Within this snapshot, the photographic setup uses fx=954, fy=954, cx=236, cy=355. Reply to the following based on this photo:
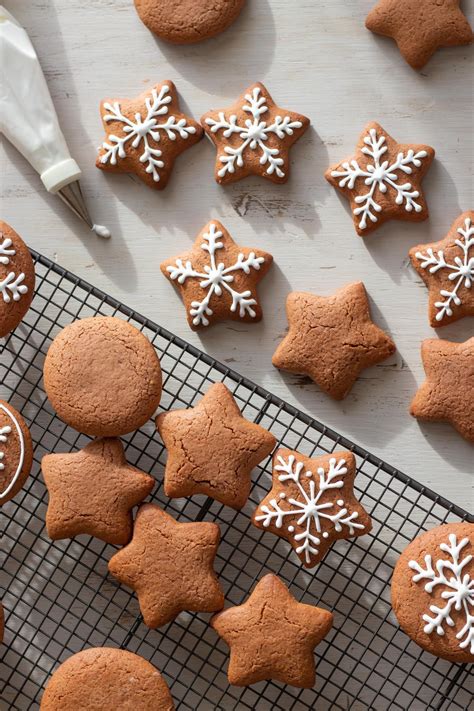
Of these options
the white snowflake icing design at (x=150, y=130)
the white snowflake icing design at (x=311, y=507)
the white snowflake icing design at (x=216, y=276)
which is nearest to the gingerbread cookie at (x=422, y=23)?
the white snowflake icing design at (x=150, y=130)

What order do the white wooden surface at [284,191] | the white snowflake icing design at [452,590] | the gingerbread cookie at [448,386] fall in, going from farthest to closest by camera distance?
the white wooden surface at [284,191] → the gingerbread cookie at [448,386] → the white snowflake icing design at [452,590]

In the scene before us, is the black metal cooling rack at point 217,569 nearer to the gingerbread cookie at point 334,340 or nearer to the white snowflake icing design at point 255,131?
the gingerbread cookie at point 334,340

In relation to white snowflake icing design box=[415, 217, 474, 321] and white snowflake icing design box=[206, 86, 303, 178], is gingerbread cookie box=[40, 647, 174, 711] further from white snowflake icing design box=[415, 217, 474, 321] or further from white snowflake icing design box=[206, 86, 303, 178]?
white snowflake icing design box=[206, 86, 303, 178]

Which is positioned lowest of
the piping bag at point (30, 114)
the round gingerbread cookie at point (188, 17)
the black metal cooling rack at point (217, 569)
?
Answer: the black metal cooling rack at point (217, 569)

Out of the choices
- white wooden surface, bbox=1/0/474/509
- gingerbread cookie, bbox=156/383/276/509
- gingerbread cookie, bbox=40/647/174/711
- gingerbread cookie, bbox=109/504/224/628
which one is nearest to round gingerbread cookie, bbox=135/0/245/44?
white wooden surface, bbox=1/0/474/509

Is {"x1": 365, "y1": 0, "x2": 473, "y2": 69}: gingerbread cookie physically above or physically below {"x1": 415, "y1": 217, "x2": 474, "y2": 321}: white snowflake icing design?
above

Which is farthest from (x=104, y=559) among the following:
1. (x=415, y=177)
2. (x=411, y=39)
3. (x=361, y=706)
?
(x=411, y=39)

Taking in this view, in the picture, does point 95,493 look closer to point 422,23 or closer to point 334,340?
point 334,340
